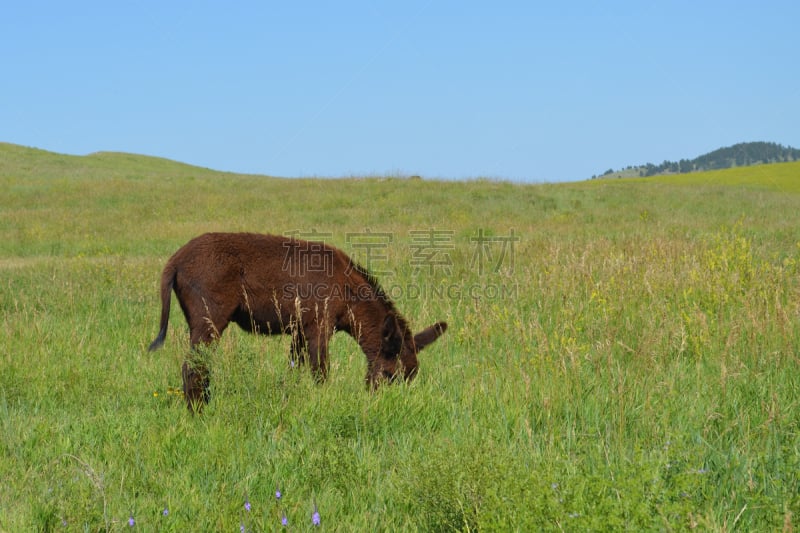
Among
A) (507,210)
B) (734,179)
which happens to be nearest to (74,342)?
(507,210)

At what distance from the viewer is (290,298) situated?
6.31 meters

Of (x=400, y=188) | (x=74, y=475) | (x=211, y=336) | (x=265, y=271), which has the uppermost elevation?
(x=400, y=188)

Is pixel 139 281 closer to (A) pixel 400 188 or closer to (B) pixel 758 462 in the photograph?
(B) pixel 758 462

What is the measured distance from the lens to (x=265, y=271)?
245 inches

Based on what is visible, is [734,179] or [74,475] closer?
[74,475]

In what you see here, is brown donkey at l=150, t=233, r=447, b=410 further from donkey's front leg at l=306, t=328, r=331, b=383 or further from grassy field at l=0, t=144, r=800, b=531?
grassy field at l=0, t=144, r=800, b=531

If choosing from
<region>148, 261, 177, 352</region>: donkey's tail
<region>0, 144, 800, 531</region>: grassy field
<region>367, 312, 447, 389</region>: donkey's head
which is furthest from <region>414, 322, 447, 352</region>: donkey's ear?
<region>148, 261, 177, 352</region>: donkey's tail

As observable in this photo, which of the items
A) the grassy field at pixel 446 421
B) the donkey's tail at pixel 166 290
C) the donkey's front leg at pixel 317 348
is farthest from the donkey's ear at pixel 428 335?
the donkey's tail at pixel 166 290

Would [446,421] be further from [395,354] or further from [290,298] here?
[290,298]

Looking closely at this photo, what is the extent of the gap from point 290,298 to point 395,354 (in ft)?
4.16

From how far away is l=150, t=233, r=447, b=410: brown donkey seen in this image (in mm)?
5902

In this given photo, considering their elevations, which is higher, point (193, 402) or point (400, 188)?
point (400, 188)

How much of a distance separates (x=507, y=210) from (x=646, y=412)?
73.0 ft

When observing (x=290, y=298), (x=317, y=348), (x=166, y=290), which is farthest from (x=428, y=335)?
(x=166, y=290)
